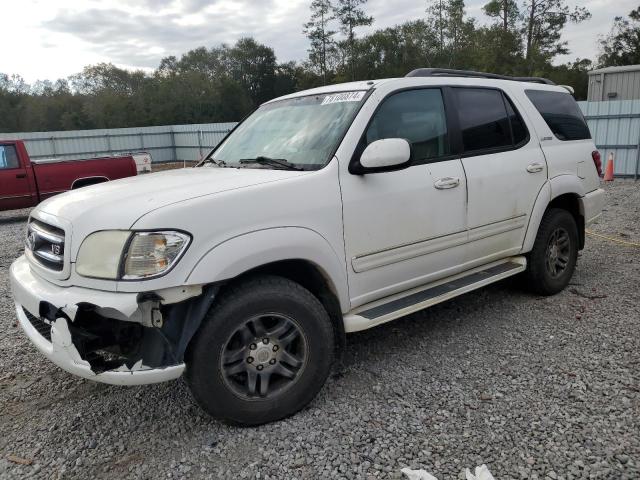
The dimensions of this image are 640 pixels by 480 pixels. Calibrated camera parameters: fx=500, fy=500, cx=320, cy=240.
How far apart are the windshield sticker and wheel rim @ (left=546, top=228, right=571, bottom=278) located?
2.41 metres

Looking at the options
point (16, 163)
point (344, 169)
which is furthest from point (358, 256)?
point (16, 163)

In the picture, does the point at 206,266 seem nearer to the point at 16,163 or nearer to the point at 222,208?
the point at 222,208

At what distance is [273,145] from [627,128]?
1326 cm

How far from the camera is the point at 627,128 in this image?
1336 centimetres

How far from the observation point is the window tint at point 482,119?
12.6 ft

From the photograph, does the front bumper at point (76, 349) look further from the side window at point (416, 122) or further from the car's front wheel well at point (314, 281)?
the side window at point (416, 122)

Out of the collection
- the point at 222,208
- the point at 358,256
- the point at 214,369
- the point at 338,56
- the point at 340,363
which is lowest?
the point at 340,363

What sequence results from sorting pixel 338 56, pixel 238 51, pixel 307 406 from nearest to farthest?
1. pixel 307 406
2. pixel 338 56
3. pixel 238 51

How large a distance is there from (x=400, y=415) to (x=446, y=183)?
1.60 metres


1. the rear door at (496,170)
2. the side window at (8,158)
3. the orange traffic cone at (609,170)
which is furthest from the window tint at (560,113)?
the side window at (8,158)

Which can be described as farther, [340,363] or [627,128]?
[627,128]

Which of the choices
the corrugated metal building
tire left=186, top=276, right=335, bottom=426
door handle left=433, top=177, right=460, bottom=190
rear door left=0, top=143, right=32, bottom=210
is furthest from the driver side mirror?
the corrugated metal building

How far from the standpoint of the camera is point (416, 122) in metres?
3.54

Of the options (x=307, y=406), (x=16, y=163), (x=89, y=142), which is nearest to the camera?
(x=307, y=406)
